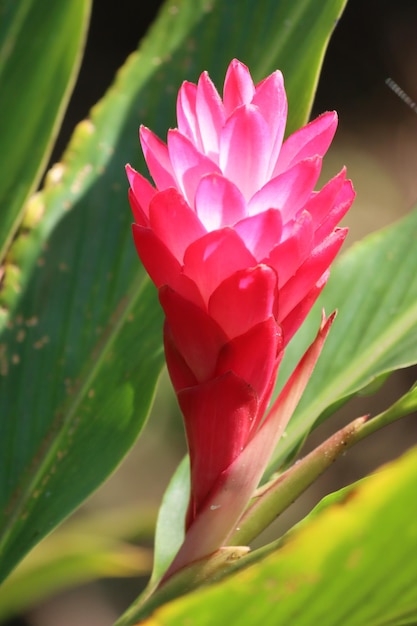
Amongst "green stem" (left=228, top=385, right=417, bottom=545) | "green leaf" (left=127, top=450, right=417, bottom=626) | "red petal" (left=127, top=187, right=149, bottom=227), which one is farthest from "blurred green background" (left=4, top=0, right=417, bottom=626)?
"green leaf" (left=127, top=450, right=417, bottom=626)

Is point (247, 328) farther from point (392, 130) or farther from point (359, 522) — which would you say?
point (392, 130)

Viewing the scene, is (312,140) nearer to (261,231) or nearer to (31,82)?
(261,231)

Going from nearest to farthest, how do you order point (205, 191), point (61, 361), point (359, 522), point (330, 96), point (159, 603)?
point (359, 522) < point (205, 191) < point (159, 603) < point (61, 361) < point (330, 96)

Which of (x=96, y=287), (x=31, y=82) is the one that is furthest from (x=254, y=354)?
(x=31, y=82)

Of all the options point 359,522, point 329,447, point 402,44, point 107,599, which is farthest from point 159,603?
point 402,44

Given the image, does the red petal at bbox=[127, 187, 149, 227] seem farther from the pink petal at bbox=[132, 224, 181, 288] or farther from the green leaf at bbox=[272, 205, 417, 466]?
the green leaf at bbox=[272, 205, 417, 466]

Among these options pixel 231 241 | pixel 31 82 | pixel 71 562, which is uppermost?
pixel 31 82

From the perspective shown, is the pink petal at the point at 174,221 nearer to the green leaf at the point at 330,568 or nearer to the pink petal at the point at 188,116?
the pink petal at the point at 188,116

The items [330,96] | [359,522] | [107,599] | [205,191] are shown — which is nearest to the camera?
[359,522]
